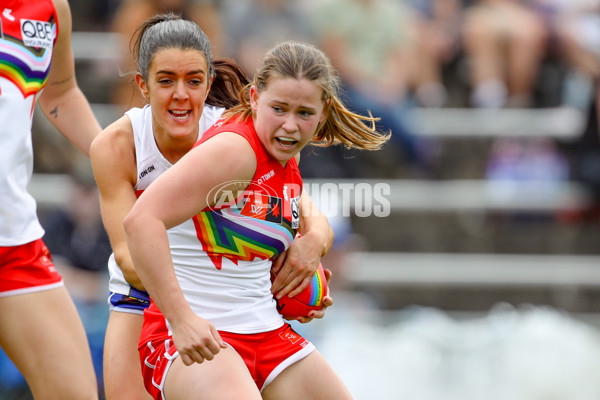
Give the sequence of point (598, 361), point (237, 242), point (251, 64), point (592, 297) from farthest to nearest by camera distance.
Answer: point (592, 297)
point (251, 64)
point (598, 361)
point (237, 242)

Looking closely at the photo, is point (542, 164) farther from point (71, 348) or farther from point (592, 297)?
point (71, 348)

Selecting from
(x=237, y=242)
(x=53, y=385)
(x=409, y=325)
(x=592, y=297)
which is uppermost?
(x=237, y=242)

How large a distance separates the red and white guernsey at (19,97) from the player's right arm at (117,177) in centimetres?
33

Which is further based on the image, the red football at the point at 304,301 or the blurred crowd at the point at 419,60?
the blurred crowd at the point at 419,60

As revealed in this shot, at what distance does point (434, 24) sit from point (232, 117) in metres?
5.57

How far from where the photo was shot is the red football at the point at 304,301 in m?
3.06

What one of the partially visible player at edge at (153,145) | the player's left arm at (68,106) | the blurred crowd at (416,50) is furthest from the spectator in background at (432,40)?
the partially visible player at edge at (153,145)

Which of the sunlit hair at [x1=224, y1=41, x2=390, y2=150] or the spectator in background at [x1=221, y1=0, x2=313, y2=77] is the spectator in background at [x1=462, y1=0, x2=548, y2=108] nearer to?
the spectator in background at [x1=221, y1=0, x2=313, y2=77]

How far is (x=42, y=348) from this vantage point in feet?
10.6

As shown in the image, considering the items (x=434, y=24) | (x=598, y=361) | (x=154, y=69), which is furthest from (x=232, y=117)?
(x=434, y=24)

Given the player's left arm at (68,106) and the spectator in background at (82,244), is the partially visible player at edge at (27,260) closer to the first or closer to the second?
the player's left arm at (68,106)

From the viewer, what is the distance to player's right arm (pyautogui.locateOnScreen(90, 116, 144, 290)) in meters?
3.11

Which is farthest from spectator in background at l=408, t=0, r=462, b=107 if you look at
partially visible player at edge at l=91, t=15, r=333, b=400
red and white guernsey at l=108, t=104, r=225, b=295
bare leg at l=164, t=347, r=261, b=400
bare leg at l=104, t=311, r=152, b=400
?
bare leg at l=164, t=347, r=261, b=400

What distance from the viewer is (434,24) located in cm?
809
